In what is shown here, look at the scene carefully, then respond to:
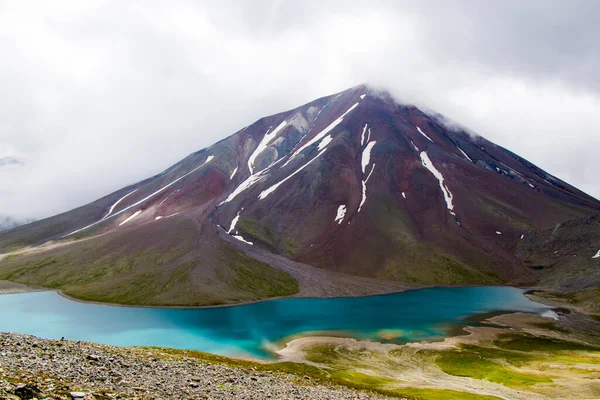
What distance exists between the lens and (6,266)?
174 metres

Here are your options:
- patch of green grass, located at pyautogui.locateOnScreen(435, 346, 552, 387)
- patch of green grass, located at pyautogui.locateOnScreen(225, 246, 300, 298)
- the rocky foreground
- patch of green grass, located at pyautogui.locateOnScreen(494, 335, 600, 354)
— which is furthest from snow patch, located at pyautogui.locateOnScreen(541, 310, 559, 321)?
the rocky foreground

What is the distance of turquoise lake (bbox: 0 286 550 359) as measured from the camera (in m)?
87.3

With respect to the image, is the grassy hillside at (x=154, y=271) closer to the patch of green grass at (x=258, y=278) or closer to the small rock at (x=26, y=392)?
the patch of green grass at (x=258, y=278)

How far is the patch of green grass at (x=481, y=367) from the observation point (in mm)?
60875

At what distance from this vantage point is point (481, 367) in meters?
70.4

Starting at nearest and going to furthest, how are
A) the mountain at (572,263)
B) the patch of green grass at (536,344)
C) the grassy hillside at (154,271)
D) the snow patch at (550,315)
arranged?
A: the patch of green grass at (536,344) < the snow patch at (550,315) < the grassy hillside at (154,271) < the mountain at (572,263)

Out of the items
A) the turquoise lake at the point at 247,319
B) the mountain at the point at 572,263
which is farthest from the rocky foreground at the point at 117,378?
the mountain at the point at 572,263

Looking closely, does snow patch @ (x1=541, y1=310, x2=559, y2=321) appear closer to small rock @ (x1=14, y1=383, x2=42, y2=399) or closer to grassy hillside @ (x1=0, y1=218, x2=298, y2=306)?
grassy hillside @ (x1=0, y1=218, x2=298, y2=306)

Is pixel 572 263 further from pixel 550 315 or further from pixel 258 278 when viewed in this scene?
pixel 258 278

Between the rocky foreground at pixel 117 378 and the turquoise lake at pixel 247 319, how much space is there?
A: 4774 cm

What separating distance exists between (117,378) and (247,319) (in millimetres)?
94955

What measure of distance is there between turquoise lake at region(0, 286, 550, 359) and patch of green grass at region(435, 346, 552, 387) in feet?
46.9

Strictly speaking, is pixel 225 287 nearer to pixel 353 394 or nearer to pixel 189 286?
pixel 189 286

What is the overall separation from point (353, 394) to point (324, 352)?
47.9m
